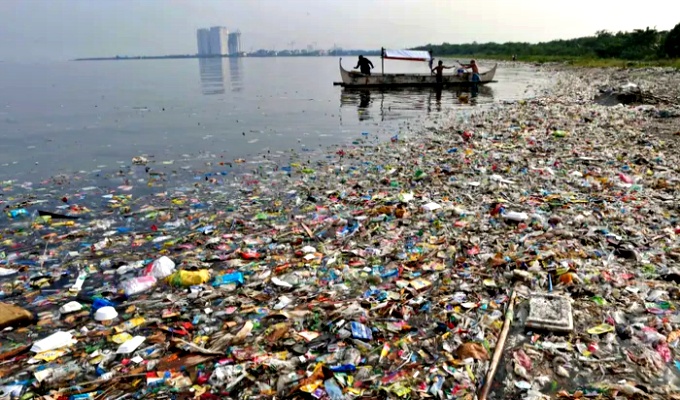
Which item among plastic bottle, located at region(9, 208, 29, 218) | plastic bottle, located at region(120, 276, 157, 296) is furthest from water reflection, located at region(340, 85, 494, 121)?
plastic bottle, located at region(120, 276, 157, 296)

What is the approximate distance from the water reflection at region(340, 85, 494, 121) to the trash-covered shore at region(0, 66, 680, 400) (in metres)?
11.5

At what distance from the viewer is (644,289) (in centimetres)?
402

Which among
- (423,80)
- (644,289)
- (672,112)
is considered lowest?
(644,289)

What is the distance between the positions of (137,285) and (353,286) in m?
2.31

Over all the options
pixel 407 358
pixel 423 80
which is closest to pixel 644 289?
pixel 407 358

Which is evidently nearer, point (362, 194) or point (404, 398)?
point (404, 398)

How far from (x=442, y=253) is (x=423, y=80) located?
26291mm

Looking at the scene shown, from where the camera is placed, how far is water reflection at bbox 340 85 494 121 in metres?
20.1

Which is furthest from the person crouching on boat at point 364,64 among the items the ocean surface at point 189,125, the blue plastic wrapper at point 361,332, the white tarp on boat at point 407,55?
the blue plastic wrapper at point 361,332

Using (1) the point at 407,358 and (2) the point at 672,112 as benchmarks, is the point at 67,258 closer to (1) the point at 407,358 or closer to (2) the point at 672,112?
(1) the point at 407,358

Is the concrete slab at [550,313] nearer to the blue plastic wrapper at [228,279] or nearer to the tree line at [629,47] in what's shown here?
the blue plastic wrapper at [228,279]

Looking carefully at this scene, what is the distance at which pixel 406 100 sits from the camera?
82.5ft

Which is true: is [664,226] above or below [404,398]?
above

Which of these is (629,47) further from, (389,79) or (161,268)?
(161,268)
